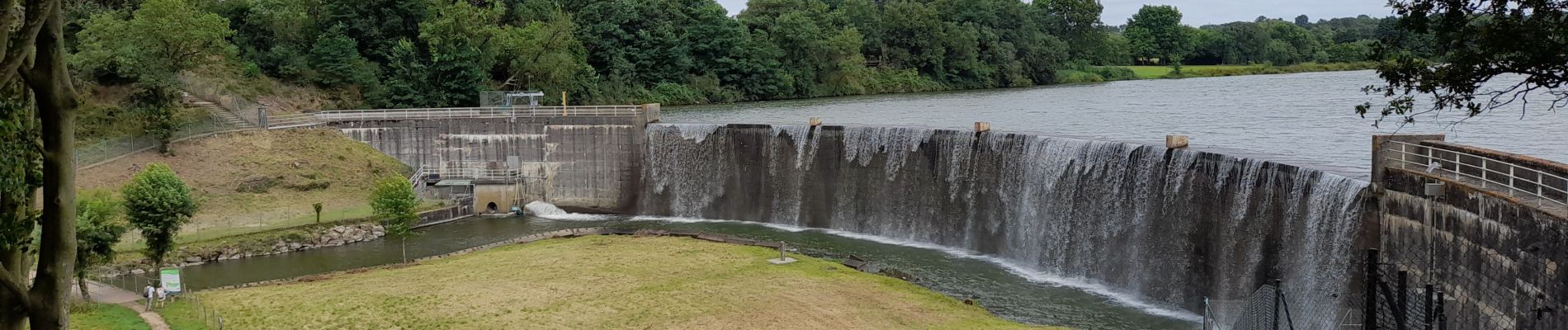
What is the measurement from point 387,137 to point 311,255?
14.0 m

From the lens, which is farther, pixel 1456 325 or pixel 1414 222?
pixel 1414 222

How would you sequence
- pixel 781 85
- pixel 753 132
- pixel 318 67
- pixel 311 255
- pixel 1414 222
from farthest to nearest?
1. pixel 781 85
2. pixel 318 67
3. pixel 753 132
4. pixel 311 255
5. pixel 1414 222

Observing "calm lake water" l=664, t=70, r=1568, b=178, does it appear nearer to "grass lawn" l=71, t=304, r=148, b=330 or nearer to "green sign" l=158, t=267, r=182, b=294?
"green sign" l=158, t=267, r=182, b=294

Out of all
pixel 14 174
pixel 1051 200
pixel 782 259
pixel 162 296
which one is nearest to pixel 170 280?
pixel 162 296

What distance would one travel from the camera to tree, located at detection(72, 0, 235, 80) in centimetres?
5853

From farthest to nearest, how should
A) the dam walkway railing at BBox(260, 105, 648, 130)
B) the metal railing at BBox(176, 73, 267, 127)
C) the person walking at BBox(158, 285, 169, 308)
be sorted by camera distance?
the metal railing at BBox(176, 73, 267, 127) → the dam walkway railing at BBox(260, 105, 648, 130) → the person walking at BBox(158, 285, 169, 308)

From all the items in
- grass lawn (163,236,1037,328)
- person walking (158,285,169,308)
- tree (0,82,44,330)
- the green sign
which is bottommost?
grass lawn (163,236,1037,328)

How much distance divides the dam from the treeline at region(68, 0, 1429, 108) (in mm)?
16866

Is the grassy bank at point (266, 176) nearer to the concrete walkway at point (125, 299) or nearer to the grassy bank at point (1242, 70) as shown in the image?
the concrete walkway at point (125, 299)

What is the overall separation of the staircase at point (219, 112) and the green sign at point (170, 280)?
81.7ft

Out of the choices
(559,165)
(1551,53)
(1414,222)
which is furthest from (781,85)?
(1551,53)

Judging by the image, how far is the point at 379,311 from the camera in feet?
96.6

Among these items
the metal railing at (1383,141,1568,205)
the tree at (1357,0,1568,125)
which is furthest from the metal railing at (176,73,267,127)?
the tree at (1357,0,1568,125)

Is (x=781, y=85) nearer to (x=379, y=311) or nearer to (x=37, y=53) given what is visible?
(x=379, y=311)
